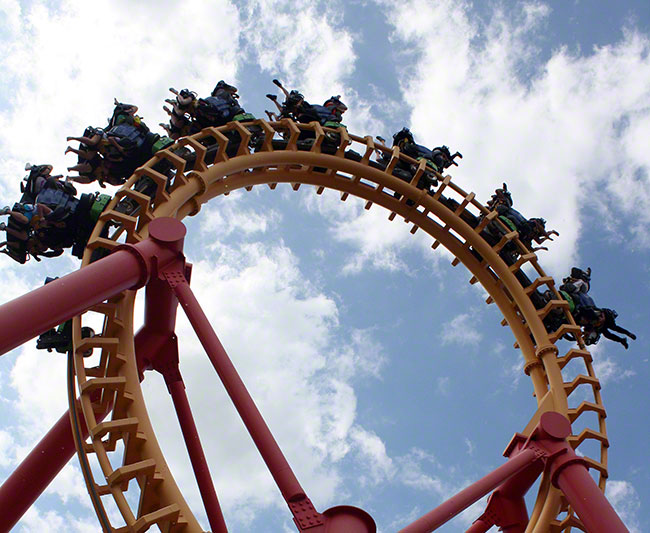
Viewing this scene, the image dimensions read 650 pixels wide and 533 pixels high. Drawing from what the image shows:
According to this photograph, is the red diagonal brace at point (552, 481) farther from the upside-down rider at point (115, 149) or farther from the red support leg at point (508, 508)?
the upside-down rider at point (115, 149)

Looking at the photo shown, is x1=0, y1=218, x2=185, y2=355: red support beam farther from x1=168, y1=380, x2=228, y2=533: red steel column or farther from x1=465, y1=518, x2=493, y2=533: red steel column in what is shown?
x1=465, y1=518, x2=493, y2=533: red steel column

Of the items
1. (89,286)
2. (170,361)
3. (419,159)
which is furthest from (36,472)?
(419,159)

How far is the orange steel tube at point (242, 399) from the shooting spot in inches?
206

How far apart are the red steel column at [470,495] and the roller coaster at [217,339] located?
0.05 ft

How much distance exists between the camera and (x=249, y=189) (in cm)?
881

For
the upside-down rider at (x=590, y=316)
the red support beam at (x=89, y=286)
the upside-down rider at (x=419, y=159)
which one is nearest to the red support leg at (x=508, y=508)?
the upside-down rider at (x=590, y=316)

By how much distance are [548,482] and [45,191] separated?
565 cm

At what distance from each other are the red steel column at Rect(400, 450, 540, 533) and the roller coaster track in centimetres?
41

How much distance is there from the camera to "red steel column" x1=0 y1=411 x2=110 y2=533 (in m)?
6.17

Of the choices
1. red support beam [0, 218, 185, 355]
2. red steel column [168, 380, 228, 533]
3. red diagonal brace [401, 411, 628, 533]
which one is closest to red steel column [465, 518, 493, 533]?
red diagonal brace [401, 411, 628, 533]

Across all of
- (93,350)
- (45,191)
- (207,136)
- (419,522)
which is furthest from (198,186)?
(419,522)

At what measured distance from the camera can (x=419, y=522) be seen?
18.8 ft

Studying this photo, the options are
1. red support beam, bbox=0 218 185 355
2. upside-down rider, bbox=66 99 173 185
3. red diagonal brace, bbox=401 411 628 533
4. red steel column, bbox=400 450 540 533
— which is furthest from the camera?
upside-down rider, bbox=66 99 173 185

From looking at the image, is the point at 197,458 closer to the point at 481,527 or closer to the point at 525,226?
the point at 481,527
